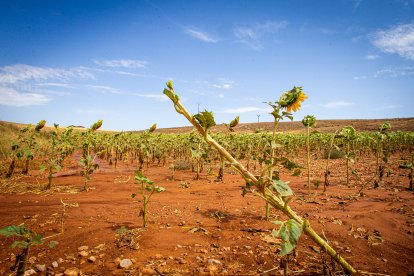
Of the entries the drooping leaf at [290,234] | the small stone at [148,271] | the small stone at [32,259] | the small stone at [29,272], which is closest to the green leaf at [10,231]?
the small stone at [29,272]

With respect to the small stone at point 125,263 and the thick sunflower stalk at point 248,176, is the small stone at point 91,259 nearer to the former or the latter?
the small stone at point 125,263

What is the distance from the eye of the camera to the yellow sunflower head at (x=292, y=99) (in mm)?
2369

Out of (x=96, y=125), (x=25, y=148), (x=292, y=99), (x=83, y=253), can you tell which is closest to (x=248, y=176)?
(x=292, y=99)

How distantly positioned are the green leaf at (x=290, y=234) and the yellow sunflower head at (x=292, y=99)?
1402mm

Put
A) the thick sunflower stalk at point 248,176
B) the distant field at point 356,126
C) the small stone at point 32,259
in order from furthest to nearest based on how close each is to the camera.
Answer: the distant field at point 356,126, the small stone at point 32,259, the thick sunflower stalk at point 248,176

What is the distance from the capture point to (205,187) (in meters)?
6.55

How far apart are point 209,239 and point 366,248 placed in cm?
182

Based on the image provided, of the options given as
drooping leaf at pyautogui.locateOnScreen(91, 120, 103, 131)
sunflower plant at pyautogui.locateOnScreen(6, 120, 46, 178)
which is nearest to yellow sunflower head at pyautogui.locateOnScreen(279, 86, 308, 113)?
drooping leaf at pyautogui.locateOnScreen(91, 120, 103, 131)

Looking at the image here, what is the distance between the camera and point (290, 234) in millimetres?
1234

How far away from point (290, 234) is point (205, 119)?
0.76 meters

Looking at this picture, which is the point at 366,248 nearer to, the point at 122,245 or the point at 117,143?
the point at 122,245

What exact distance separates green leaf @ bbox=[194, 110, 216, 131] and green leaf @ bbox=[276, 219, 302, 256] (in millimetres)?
685

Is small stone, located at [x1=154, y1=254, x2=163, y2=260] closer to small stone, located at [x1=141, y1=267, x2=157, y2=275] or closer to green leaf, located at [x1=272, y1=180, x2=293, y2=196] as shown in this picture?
small stone, located at [x1=141, y1=267, x2=157, y2=275]

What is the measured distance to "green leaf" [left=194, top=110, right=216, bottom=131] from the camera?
0.99 m
